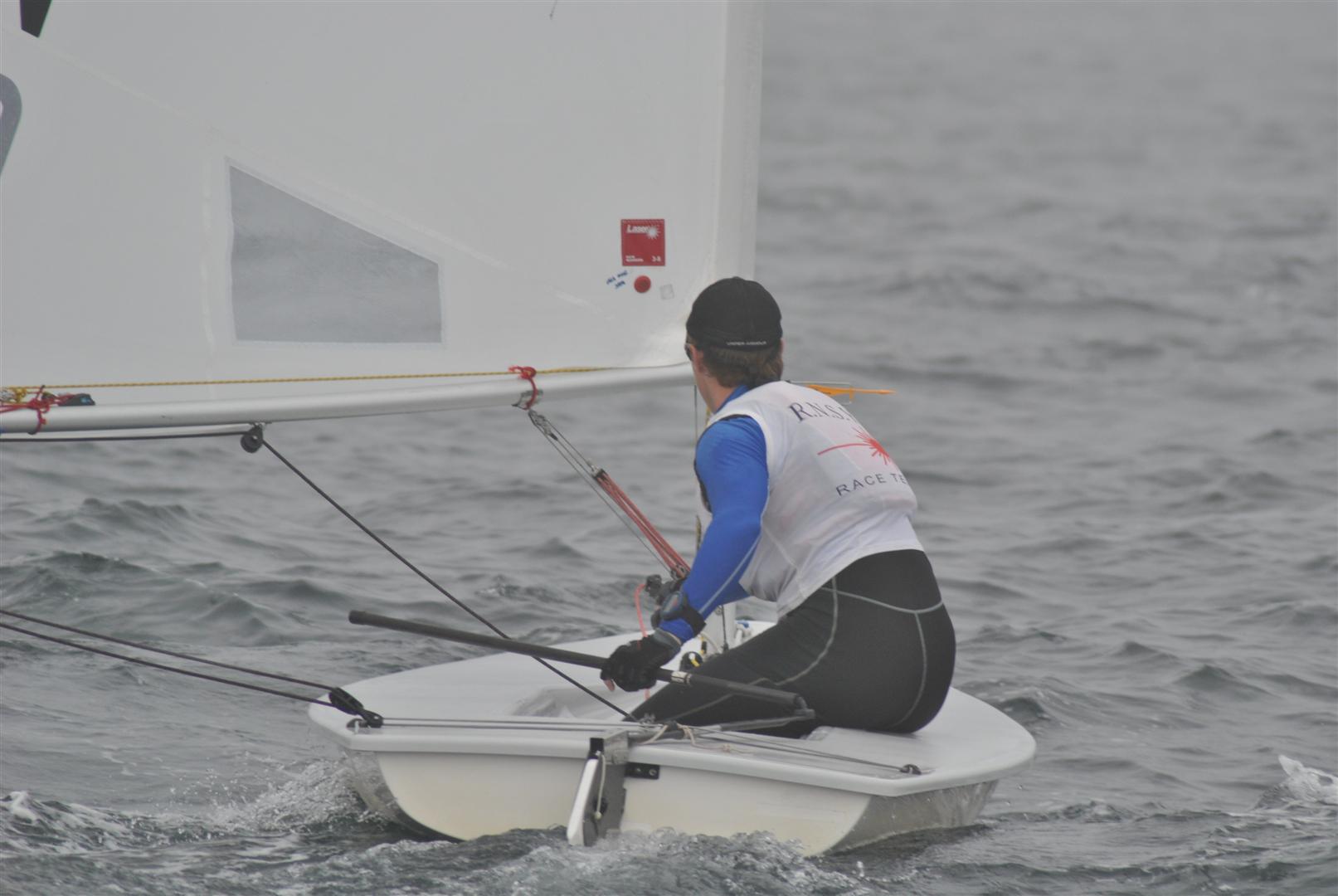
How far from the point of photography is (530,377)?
3963 mm

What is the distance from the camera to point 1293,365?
1124 cm

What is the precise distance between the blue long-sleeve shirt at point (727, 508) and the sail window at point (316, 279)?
2.68ft

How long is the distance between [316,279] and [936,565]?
3.64 m

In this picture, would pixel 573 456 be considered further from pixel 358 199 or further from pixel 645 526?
pixel 358 199

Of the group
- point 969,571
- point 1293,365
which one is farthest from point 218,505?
point 1293,365

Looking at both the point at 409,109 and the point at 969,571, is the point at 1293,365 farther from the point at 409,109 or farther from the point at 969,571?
the point at 409,109

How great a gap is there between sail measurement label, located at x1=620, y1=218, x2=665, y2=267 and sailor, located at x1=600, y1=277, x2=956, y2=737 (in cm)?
50

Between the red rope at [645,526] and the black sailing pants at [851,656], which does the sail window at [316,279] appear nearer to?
the red rope at [645,526]

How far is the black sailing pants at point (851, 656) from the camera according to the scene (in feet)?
11.7

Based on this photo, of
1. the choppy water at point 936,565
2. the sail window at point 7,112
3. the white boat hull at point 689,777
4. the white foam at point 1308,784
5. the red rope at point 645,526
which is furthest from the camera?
the white foam at point 1308,784

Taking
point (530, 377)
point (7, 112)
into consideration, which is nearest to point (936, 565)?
point (530, 377)

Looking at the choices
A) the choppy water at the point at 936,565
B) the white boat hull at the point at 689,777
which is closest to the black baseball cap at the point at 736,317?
the white boat hull at the point at 689,777

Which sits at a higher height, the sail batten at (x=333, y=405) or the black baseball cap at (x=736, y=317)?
the black baseball cap at (x=736, y=317)

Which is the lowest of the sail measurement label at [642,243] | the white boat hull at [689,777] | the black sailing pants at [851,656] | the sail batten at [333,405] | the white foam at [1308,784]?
the white foam at [1308,784]
